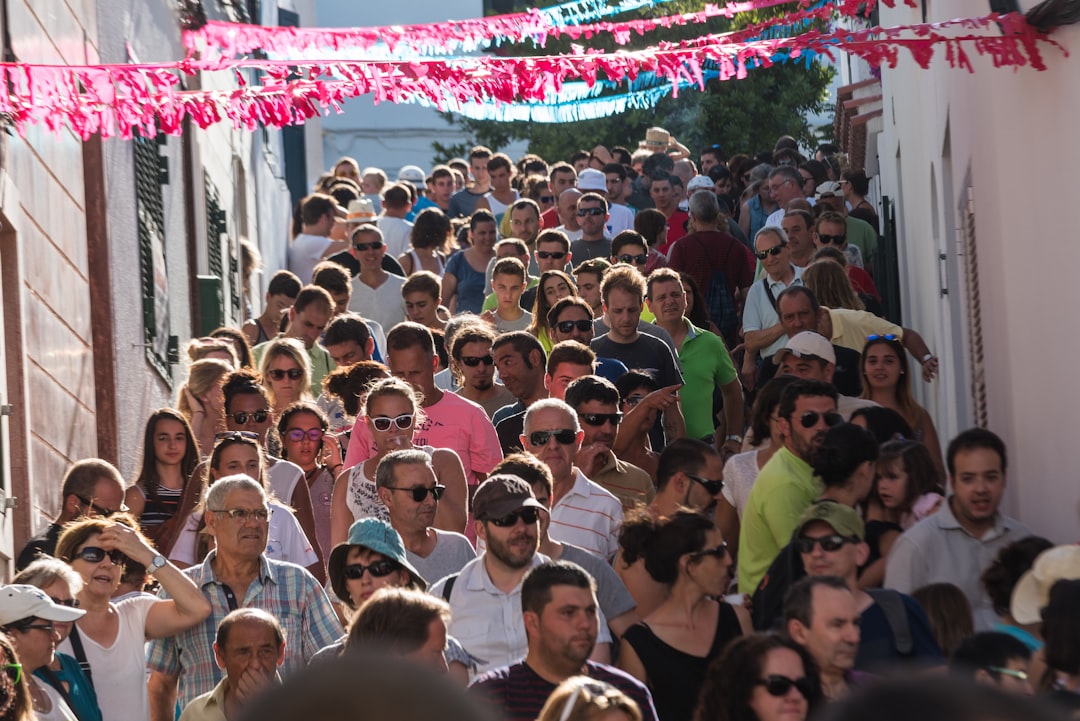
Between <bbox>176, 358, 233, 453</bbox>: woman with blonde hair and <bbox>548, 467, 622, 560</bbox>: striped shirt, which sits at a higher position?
<bbox>176, 358, 233, 453</bbox>: woman with blonde hair

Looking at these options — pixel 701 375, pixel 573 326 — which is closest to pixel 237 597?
pixel 573 326

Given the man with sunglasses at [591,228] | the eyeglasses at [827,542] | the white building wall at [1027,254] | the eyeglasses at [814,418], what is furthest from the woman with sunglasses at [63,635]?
the man with sunglasses at [591,228]

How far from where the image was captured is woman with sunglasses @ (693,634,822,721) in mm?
5188

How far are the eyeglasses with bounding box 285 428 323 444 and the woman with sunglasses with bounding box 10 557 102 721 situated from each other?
2816mm

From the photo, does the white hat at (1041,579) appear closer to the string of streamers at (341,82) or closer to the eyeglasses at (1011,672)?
the eyeglasses at (1011,672)

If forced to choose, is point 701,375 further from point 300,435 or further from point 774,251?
point 300,435

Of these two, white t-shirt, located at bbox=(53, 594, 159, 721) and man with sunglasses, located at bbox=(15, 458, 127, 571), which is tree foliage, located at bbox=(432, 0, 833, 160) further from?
white t-shirt, located at bbox=(53, 594, 159, 721)

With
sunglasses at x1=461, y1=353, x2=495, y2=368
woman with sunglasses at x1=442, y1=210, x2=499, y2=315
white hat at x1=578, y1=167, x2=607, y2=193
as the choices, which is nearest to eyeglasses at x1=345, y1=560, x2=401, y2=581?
sunglasses at x1=461, y1=353, x2=495, y2=368

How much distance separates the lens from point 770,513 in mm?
7688

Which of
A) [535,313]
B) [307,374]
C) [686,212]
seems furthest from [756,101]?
[307,374]

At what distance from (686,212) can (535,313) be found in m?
→ 6.62

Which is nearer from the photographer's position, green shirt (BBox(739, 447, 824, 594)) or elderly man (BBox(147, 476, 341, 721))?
elderly man (BBox(147, 476, 341, 721))

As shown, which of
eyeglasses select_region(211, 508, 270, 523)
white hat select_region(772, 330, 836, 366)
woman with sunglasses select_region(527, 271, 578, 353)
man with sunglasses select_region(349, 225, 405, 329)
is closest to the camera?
eyeglasses select_region(211, 508, 270, 523)

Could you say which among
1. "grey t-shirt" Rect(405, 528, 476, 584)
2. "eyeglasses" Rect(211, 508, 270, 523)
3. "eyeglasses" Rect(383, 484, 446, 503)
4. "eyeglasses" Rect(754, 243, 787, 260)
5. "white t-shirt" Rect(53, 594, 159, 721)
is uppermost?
"eyeglasses" Rect(754, 243, 787, 260)
